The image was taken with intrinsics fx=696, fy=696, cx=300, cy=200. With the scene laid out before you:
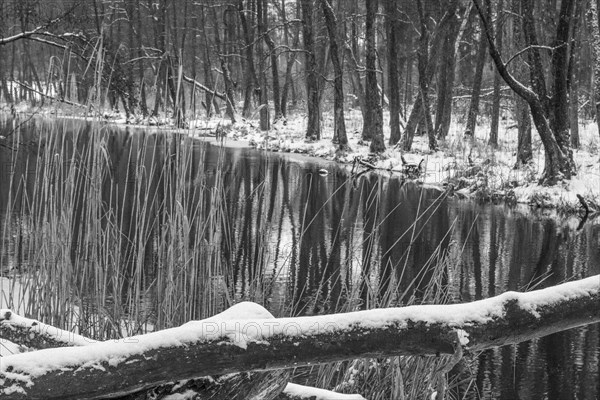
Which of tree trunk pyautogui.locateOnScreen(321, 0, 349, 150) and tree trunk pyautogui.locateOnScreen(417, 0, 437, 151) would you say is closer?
tree trunk pyautogui.locateOnScreen(417, 0, 437, 151)

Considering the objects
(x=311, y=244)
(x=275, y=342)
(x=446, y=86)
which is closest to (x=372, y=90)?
(x=446, y=86)

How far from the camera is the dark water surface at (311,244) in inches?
134

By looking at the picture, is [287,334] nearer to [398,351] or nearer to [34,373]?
[398,351]

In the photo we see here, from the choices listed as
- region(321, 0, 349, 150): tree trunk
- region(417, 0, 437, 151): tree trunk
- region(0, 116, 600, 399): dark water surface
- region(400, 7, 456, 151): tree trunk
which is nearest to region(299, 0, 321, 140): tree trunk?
region(321, 0, 349, 150): tree trunk

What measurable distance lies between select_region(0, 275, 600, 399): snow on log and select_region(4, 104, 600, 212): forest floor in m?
4.98

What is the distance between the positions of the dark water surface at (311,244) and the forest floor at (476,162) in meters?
0.64

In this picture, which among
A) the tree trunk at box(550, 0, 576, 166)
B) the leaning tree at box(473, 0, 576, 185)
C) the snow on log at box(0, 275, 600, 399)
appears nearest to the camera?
the snow on log at box(0, 275, 600, 399)

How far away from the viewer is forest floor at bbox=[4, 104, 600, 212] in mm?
11539

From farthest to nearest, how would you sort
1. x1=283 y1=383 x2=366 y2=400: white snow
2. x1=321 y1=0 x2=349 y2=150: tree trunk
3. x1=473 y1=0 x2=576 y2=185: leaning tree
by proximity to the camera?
x1=321 y1=0 x2=349 y2=150: tree trunk → x1=473 y1=0 x2=576 y2=185: leaning tree → x1=283 y1=383 x2=366 y2=400: white snow

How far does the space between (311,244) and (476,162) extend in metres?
7.01

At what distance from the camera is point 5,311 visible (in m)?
1.95

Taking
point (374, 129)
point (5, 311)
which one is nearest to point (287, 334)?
point (5, 311)

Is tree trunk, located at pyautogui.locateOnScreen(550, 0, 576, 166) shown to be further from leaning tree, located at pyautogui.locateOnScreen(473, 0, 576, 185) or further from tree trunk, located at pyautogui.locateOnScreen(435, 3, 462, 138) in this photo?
tree trunk, located at pyautogui.locateOnScreen(435, 3, 462, 138)

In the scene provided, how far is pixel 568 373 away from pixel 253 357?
12.3ft
